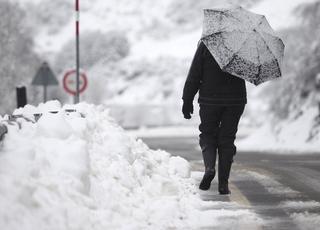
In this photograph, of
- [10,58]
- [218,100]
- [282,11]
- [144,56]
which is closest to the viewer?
[218,100]

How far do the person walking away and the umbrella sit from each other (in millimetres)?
168

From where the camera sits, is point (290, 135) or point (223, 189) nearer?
point (223, 189)

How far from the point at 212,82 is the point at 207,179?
3.50 feet

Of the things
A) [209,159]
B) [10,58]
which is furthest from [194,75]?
[10,58]

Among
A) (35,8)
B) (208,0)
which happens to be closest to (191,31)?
(208,0)

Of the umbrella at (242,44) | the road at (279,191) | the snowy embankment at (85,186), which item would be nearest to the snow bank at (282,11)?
the road at (279,191)

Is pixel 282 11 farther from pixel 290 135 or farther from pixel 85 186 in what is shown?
pixel 85 186

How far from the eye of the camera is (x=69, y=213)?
17.5 ft

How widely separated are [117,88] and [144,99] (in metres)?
3.13

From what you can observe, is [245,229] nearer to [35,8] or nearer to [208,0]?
[208,0]

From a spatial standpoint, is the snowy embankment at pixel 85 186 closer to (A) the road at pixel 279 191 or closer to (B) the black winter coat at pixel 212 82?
(A) the road at pixel 279 191

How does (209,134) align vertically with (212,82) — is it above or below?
below

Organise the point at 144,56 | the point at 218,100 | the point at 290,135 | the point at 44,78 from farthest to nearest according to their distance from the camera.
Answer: the point at 144,56
the point at 290,135
the point at 44,78
the point at 218,100

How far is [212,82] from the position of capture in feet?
25.7
